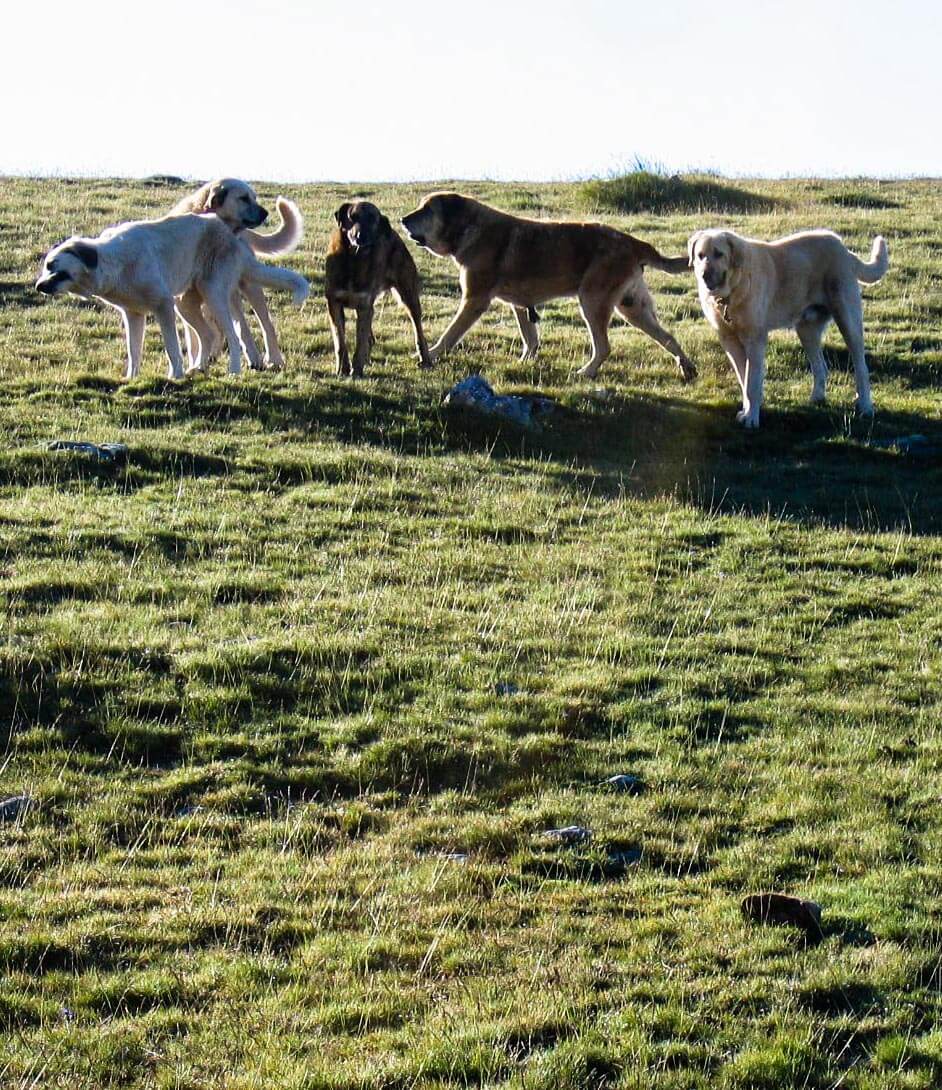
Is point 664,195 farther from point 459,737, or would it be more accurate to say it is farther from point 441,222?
point 459,737

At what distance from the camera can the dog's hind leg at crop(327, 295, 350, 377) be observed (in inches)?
567

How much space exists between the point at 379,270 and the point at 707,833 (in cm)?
849

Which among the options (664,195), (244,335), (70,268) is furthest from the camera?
(664,195)

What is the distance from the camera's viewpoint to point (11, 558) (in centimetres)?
988

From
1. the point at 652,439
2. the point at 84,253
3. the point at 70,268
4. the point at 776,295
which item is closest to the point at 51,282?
the point at 70,268

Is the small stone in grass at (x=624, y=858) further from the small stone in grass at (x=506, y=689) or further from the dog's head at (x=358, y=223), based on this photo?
the dog's head at (x=358, y=223)

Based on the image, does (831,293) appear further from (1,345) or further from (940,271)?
(1,345)

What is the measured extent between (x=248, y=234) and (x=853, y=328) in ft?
18.5

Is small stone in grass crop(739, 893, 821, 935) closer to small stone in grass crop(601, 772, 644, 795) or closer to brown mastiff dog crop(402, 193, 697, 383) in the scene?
small stone in grass crop(601, 772, 644, 795)

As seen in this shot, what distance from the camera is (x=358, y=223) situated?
14.1 meters

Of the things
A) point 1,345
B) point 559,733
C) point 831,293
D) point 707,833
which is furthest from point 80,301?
point 707,833

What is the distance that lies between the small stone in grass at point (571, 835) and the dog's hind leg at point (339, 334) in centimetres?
820

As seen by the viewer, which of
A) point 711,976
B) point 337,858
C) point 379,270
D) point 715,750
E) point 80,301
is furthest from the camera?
point 80,301

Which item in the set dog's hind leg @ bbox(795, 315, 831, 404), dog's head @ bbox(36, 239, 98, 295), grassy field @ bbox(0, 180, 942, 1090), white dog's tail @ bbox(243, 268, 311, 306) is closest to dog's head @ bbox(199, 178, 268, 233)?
white dog's tail @ bbox(243, 268, 311, 306)
